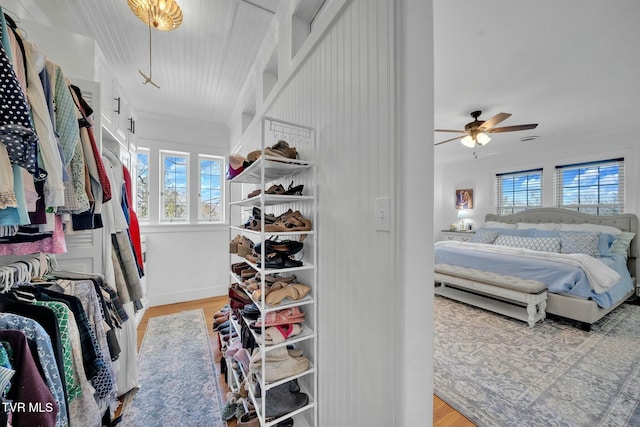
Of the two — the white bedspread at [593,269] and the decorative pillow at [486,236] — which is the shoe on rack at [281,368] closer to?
the white bedspread at [593,269]

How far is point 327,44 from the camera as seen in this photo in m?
1.27

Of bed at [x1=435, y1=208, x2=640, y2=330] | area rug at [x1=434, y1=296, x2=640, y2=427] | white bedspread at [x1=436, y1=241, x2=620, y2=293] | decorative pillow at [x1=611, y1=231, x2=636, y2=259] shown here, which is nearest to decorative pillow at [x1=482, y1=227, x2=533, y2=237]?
bed at [x1=435, y1=208, x2=640, y2=330]

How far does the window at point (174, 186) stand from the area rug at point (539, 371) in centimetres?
372

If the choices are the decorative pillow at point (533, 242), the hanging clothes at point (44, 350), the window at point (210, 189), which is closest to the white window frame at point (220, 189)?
the window at point (210, 189)

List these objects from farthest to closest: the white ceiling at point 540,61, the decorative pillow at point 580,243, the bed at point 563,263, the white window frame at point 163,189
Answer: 1. the white window frame at point 163,189
2. the decorative pillow at point 580,243
3. the bed at point 563,263
4. the white ceiling at point 540,61

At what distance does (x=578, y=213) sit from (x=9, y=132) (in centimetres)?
618

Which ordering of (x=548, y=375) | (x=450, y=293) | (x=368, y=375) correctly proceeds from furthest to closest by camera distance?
(x=450, y=293)
(x=548, y=375)
(x=368, y=375)

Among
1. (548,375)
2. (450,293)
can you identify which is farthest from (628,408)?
(450,293)

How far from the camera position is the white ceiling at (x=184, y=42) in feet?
5.72

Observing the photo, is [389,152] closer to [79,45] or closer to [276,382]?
[276,382]

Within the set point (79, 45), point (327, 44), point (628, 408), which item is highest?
point (79, 45)

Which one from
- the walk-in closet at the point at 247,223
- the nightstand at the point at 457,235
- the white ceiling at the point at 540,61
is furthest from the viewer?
the nightstand at the point at 457,235

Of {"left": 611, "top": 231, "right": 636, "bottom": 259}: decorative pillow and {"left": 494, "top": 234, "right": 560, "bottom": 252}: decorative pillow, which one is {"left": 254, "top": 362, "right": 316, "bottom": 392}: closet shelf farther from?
{"left": 611, "top": 231, "right": 636, "bottom": 259}: decorative pillow

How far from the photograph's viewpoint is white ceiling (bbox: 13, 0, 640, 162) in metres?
1.70
